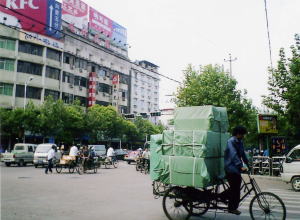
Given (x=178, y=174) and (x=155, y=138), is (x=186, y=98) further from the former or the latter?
(x=178, y=174)

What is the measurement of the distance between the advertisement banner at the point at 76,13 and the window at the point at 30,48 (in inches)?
321

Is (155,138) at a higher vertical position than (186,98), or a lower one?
lower

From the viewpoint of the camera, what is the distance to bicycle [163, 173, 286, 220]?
20.1 ft

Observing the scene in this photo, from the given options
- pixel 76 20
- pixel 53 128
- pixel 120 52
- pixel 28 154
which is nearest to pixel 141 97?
pixel 120 52

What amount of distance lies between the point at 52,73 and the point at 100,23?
1619 centimetres

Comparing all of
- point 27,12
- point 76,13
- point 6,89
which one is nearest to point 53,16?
point 27,12

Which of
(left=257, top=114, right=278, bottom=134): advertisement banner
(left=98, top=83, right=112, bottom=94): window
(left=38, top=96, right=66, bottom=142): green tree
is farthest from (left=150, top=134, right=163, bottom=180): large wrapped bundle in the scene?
(left=98, top=83, right=112, bottom=94): window

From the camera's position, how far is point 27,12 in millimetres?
41312

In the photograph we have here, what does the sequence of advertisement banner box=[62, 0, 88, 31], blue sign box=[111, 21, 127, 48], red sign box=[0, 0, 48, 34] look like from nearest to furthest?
red sign box=[0, 0, 48, 34] < advertisement banner box=[62, 0, 88, 31] < blue sign box=[111, 21, 127, 48]

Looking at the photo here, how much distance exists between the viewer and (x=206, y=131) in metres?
6.68

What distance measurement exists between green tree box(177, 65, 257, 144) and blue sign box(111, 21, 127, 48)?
97.5ft

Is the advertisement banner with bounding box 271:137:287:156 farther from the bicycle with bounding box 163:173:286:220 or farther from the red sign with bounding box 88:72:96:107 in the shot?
the red sign with bounding box 88:72:96:107

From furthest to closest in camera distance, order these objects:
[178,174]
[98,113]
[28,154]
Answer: [98,113] → [28,154] → [178,174]

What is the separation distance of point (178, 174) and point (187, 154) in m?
0.46
